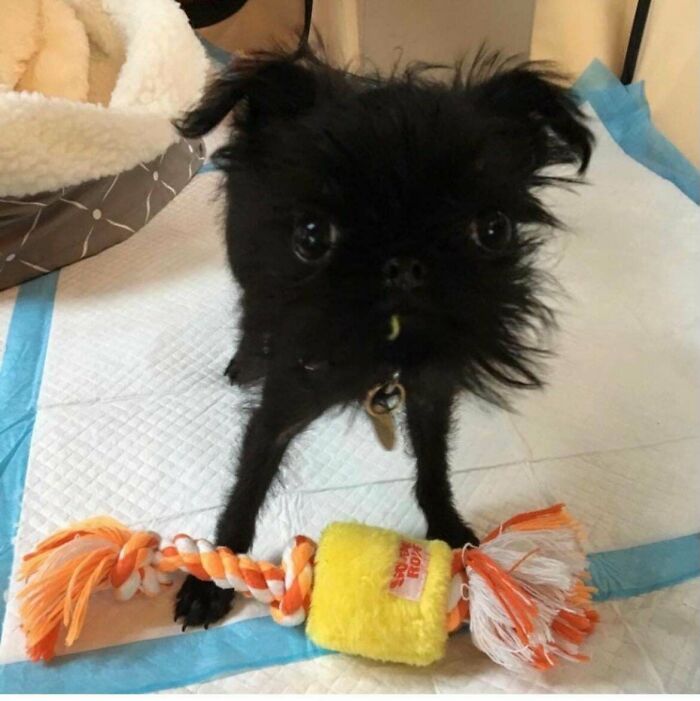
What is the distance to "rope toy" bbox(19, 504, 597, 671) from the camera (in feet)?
2.63

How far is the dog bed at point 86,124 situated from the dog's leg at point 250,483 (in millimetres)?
710

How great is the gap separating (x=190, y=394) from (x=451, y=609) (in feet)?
1.81

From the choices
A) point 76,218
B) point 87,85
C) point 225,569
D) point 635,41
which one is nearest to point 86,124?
point 76,218

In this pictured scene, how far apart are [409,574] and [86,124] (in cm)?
98

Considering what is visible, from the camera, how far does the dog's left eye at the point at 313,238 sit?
0.65 m

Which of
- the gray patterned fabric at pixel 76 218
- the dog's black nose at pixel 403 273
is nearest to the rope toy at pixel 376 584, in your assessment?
the dog's black nose at pixel 403 273

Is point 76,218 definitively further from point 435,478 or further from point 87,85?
point 435,478

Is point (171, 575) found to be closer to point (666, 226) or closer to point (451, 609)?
point (451, 609)

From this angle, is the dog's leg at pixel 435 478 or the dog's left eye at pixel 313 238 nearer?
the dog's left eye at pixel 313 238

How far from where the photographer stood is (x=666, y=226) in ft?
5.16

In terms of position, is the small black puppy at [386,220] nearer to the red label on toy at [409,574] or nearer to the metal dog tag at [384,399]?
the metal dog tag at [384,399]

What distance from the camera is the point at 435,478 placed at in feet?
3.22

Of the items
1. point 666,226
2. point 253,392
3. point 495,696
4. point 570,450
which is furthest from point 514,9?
point 495,696

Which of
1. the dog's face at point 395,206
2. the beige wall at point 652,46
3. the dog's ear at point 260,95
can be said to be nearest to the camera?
the dog's face at point 395,206
